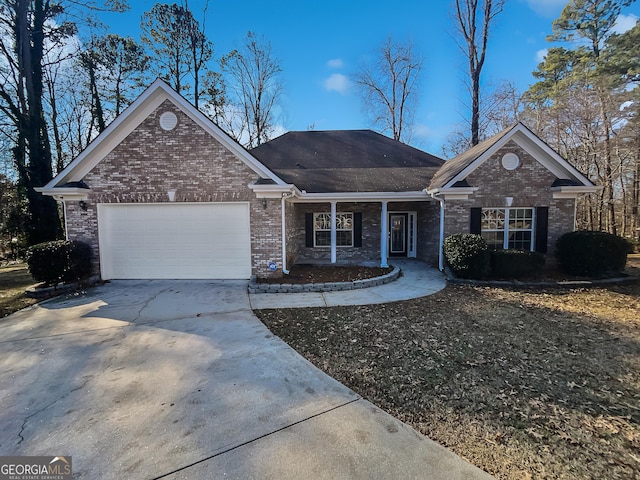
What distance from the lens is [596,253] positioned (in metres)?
9.58

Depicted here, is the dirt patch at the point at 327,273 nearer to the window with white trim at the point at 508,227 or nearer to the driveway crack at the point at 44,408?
the window with white trim at the point at 508,227

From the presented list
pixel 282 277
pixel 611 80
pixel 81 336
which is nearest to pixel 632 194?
pixel 611 80

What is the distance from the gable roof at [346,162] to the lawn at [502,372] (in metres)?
6.03

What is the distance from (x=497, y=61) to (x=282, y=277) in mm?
20507

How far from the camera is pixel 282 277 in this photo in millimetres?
9547

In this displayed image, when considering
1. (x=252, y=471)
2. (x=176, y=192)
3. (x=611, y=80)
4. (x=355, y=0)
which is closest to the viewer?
(x=252, y=471)

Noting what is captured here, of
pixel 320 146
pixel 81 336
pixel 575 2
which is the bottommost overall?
pixel 81 336

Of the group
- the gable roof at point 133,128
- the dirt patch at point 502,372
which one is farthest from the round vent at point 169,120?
the dirt patch at point 502,372

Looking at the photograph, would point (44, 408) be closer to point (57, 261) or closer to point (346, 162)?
point (57, 261)

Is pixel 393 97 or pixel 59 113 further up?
pixel 393 97

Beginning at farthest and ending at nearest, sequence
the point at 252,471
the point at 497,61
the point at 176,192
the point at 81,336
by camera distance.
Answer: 1. the point at 497,61
2. the point at 176,192
3. the point at 81,336
4. the point at 252,471

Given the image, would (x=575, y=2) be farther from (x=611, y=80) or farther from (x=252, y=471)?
(x=252, y=471)

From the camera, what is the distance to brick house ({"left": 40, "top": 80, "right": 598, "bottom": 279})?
9.20 meters

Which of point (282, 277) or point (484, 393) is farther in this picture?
point (282, 277)
